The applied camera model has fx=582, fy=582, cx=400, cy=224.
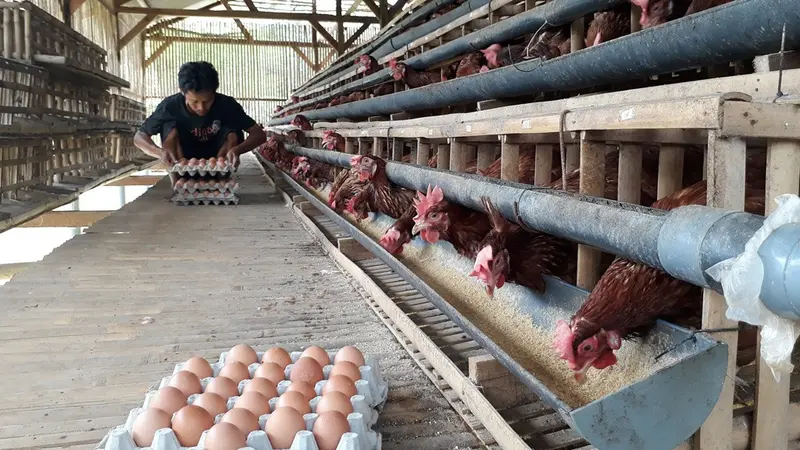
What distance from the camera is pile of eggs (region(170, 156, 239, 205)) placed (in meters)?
5.72

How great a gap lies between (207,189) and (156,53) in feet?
53.0

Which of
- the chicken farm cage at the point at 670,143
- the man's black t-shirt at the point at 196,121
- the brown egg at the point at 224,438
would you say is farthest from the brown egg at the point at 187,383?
the man's black t-shirt at the point at 196,121

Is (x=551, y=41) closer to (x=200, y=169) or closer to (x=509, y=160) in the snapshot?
(x=509, y=160)

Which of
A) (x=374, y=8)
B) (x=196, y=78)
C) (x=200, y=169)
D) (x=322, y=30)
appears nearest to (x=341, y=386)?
(x=200, y=169)

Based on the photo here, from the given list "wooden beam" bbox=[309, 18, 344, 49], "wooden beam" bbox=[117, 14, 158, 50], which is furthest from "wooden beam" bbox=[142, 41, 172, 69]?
"wooden beam" bbox=[309, 18, 344, 49]

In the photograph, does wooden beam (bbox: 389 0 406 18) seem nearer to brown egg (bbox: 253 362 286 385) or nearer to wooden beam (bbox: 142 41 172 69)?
wooden beam (bbox: 142 41 172 69)

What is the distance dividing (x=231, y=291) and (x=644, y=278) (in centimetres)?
215

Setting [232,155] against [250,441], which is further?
[232,155]

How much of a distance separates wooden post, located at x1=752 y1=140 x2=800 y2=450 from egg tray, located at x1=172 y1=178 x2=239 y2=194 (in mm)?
5381

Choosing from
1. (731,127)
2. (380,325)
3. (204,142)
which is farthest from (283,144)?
(731,127)

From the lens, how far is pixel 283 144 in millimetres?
8922

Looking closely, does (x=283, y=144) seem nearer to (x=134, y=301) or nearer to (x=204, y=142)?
(x=204, y=142)

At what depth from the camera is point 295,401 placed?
150cm

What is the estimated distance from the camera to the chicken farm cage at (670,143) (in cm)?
110
